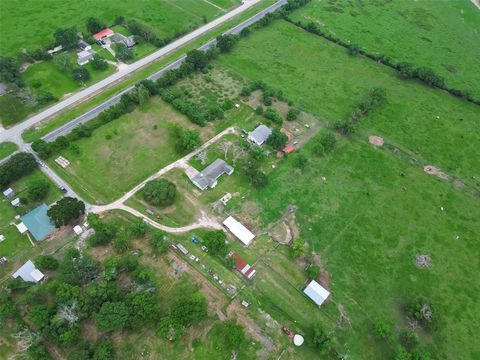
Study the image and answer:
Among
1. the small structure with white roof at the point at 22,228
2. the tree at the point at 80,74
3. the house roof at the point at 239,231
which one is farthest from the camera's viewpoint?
the tree at the point at 80,74

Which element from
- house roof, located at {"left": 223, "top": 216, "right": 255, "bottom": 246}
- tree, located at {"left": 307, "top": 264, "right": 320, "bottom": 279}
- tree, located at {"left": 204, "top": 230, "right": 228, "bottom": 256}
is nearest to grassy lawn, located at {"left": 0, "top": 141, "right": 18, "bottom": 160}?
tree, located at {"left": 204, "top": 230, "right": 228, "bottom": 256}

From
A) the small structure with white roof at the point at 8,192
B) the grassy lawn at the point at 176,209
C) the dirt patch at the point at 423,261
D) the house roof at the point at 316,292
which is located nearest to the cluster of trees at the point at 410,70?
the dirt patch at the point at 423,261

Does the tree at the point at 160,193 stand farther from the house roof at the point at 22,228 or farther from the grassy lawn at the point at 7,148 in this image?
the grassy lawn at the point at 7,148

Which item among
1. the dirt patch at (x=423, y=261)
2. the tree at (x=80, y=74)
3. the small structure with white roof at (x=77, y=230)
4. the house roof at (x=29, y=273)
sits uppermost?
the tree at (x=80, y=74)

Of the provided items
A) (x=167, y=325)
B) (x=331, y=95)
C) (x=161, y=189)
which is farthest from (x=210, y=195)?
(x=331, y=95)

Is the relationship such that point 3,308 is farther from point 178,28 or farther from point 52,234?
point 178,28

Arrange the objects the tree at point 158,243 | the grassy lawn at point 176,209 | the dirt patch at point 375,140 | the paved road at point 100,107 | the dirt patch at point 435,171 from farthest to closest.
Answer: the dirt patch at point 375,140 → the paved road at point 100,107 → the dirt patch at point 435,171 → the grassy lawn at point 176,209 → the tree at point 158,243
